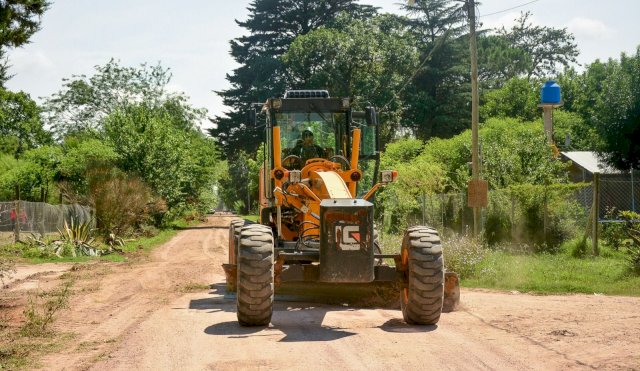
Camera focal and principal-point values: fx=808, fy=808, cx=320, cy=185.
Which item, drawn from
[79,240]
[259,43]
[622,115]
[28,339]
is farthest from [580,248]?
[259,43]

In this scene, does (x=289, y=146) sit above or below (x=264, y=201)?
above

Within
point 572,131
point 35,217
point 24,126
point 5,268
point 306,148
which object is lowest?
point 5,268

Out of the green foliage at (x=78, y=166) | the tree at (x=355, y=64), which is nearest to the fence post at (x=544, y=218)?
the green foliage at (x=78, y=166)

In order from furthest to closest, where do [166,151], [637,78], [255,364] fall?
[166,151], [637,78], [255,364]

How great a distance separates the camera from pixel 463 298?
1370cm

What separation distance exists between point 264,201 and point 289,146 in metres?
1.56

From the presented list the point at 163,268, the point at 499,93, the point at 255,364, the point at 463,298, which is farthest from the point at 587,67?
the point at 255,364

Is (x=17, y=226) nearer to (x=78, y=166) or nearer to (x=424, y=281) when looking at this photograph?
(x=78, y=166)

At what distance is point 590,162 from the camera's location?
37562 mm

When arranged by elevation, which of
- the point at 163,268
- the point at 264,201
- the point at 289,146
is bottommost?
the point at 163,268

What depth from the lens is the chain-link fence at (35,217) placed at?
28.4 m

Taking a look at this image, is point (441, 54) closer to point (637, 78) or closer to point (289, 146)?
point (637, 78)

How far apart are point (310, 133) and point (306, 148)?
0.87ft

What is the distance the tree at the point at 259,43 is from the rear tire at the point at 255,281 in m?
47.9
